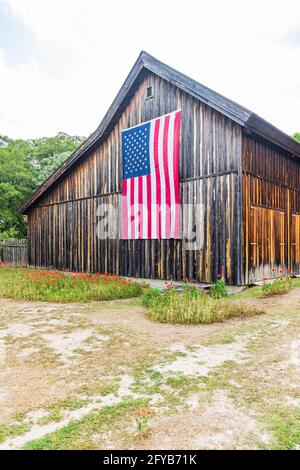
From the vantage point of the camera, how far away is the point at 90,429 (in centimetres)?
289

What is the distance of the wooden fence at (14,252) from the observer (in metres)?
22.8

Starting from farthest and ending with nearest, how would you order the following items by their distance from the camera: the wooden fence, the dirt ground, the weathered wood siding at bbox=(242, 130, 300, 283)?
the wooden fence, the weathered wood siding at bbox=(242, 130, 300, 283), the dirt ground

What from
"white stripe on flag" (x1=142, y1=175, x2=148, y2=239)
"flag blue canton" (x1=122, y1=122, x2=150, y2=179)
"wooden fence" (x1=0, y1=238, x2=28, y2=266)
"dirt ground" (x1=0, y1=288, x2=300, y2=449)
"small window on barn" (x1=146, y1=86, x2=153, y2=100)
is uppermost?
"small window on barn" (x1=146, y1=86, x2=153, y2=100)

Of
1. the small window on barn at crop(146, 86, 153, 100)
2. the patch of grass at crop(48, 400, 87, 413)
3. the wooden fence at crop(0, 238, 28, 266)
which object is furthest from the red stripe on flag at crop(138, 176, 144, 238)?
Answer: the wooden fence at crop(0, 238, 28, 266)

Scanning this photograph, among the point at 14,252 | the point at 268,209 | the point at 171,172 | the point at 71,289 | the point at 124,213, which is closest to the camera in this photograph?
the point at 71,289

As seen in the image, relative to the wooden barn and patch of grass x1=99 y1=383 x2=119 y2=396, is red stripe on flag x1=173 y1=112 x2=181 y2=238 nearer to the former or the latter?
the wooden barn

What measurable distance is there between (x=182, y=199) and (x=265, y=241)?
10.7 feet

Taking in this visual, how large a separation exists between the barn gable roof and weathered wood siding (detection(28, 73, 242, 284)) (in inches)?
13.1

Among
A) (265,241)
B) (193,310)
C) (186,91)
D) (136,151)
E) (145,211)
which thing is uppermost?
(186,91)

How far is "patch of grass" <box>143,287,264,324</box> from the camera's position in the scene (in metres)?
7.08

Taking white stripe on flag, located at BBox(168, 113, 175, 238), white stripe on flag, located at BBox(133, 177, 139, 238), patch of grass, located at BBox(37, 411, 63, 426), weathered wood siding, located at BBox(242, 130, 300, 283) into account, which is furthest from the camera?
white stripe on flag, located at BBox(133, 177, 139, 238)

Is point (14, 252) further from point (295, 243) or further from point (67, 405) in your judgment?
point (67, 405)

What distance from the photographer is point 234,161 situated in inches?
422

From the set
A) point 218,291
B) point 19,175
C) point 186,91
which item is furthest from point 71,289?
point 19,175
